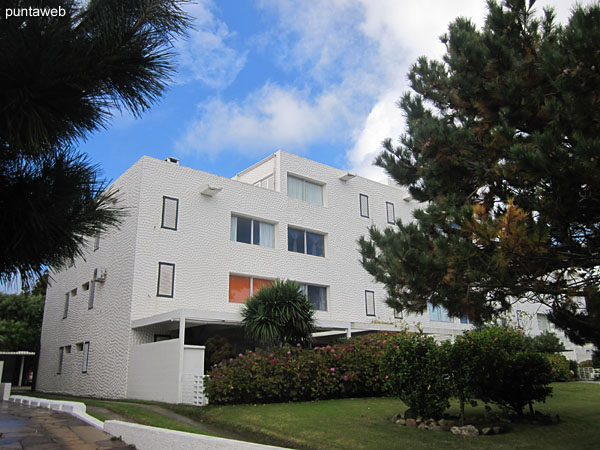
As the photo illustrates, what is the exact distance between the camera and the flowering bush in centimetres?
1257

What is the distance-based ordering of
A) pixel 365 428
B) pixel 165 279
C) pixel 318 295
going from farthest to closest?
pixel 318 295
pixel 165 279
pixel 365 428

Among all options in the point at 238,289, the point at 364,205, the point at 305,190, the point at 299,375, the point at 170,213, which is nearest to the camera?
the point at 299,375

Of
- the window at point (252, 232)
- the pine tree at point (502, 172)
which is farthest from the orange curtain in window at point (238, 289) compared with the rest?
the pine tree at point (502, 172)

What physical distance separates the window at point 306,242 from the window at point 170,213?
5110mm

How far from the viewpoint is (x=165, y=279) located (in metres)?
17.2

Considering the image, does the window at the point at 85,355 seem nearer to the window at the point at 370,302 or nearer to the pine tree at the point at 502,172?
the window at the point at 370,302

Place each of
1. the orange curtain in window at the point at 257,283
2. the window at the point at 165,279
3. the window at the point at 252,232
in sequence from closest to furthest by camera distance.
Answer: the window at the point at 165,279 → the orange curtain in window at the point at 257,283 → the window at the point at 252,232

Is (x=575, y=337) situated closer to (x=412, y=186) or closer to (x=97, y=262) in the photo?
(x=412, y=186)

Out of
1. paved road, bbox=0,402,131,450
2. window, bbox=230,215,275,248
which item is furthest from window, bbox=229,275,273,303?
paved road, bbox=0,402,131,450

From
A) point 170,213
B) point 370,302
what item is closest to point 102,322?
point 170,213

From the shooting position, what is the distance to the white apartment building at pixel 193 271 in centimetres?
1591

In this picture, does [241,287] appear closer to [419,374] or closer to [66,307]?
[66,307]

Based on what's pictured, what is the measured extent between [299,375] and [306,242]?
9.02 metres

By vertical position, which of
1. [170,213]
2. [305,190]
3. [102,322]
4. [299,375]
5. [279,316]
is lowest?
[299,375]
